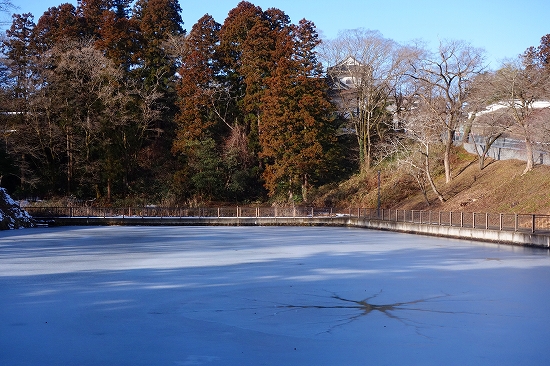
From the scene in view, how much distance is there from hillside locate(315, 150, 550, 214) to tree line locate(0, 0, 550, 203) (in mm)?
1337

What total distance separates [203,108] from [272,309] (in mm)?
34804

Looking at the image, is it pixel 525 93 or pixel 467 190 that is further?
pixel 467 190

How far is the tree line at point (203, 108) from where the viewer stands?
37.0 meters

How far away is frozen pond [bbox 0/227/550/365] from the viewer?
22.3 feet

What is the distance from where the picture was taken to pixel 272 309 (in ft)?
30.5

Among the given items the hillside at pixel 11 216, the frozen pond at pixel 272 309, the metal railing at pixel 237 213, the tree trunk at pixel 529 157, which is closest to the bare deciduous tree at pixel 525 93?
the tree trunk at pixel 529 157

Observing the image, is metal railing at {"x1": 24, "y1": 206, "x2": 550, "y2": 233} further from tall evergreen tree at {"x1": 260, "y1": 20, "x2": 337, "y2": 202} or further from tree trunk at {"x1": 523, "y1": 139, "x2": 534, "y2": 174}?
tree trunk at {"x1": 523, "y1": 139, "x2": 534, "y2": 174}

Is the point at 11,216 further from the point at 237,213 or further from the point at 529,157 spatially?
the point at 529,157

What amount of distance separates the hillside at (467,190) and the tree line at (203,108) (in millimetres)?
1337

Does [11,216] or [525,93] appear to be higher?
[525,93]

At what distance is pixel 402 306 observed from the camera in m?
9.48

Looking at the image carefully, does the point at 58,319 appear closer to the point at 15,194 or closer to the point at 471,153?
the point at 15,194

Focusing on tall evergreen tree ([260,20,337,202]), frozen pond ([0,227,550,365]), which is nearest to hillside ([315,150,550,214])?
tall evergreen tree ([260,20,337,202])

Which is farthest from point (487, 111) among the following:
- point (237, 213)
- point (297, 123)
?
point (237, 213)
